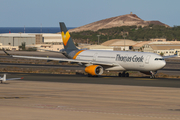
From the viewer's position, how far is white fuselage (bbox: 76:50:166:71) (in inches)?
1906

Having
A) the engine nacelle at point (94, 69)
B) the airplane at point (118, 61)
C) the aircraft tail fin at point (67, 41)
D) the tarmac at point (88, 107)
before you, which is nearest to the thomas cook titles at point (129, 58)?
the airplane at point (118, 61)

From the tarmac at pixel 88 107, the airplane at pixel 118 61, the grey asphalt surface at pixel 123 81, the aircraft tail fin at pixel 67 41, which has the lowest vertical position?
the tarmac at pixel 88 107

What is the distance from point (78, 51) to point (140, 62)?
47.3 feet

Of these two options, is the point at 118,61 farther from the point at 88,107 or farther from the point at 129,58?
the point at 88,107

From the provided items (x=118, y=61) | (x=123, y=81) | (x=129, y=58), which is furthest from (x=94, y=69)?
(x=123, y=81)

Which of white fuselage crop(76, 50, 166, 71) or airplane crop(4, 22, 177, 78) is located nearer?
white fuselage crop(76, 50, 166, 71)

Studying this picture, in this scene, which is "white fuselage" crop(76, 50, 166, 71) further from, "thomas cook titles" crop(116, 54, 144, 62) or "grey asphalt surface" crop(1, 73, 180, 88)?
"grey asphalt surface" crop(1, 73, 180, 88)

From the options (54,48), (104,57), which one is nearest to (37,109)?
(104,57)

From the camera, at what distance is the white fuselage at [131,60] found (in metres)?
48.4

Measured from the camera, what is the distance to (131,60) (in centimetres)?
5016

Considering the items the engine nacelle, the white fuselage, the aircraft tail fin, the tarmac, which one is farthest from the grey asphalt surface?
the aircraft tail fin

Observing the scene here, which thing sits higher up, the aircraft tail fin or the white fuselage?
the aircraft tail fin

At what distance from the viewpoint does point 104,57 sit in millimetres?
54125

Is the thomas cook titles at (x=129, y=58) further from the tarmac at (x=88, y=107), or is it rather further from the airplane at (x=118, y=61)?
the tarmac at (x=88, y=107)
